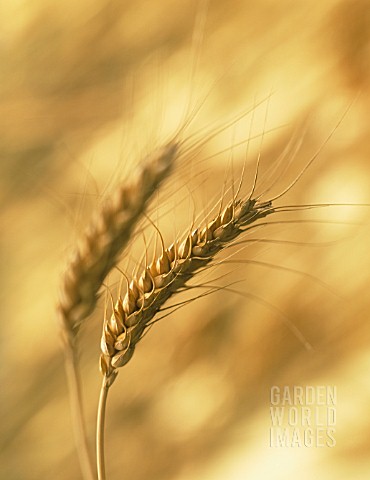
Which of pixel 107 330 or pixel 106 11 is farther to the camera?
pixel 106 11

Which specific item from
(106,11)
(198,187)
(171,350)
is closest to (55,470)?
(171,350)

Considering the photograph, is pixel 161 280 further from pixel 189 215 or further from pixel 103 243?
pixel 189 215

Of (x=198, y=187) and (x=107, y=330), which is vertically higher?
(x=198, y=187)

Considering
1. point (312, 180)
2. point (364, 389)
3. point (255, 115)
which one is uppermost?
point (255, 115)

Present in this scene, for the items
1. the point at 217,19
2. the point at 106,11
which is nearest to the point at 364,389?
the point at 217,19

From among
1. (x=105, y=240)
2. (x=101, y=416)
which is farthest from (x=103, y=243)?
(x=101, y=416)

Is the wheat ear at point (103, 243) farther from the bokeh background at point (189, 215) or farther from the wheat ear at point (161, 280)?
the bokeh background at point (189, 215)

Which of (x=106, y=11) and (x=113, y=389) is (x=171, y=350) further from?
(x=106, y=11)
